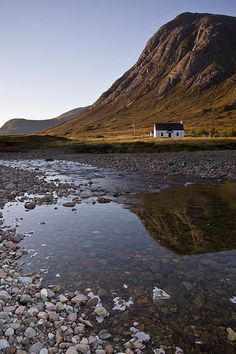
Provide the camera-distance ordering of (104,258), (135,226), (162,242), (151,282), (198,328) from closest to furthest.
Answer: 1. (198,328)
2. (151,282)
3. (104,258)
4. (162,242)
5. (135,226)

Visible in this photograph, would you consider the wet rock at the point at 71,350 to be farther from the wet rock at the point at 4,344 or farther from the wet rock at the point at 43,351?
the wet rock at the point at 4,344

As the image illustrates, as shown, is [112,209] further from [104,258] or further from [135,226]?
[104,258]

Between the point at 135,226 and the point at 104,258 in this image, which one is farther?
the point at 135,226

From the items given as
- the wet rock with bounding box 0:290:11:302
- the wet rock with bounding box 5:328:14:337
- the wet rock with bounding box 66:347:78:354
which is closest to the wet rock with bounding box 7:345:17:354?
the wet rock with bounding box 5:328:14:337

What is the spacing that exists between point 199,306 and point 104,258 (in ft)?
14.5

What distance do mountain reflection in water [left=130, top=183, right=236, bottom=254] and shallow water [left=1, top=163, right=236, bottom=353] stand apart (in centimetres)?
5

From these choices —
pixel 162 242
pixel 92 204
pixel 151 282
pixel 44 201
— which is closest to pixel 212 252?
pixel 162 242

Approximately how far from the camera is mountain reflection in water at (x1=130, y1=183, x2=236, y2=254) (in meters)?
15.0

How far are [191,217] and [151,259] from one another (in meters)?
7.41

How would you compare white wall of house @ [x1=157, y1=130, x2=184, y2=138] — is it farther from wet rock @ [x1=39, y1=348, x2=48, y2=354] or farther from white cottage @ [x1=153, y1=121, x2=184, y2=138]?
wet rock @ [x1=39, y1=348, x2=48, y2=354]

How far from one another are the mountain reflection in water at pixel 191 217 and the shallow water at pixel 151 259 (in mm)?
50

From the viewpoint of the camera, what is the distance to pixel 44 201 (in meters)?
23.4

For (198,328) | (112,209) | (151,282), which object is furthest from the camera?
(112,209)

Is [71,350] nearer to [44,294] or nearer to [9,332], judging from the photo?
[9,332]
